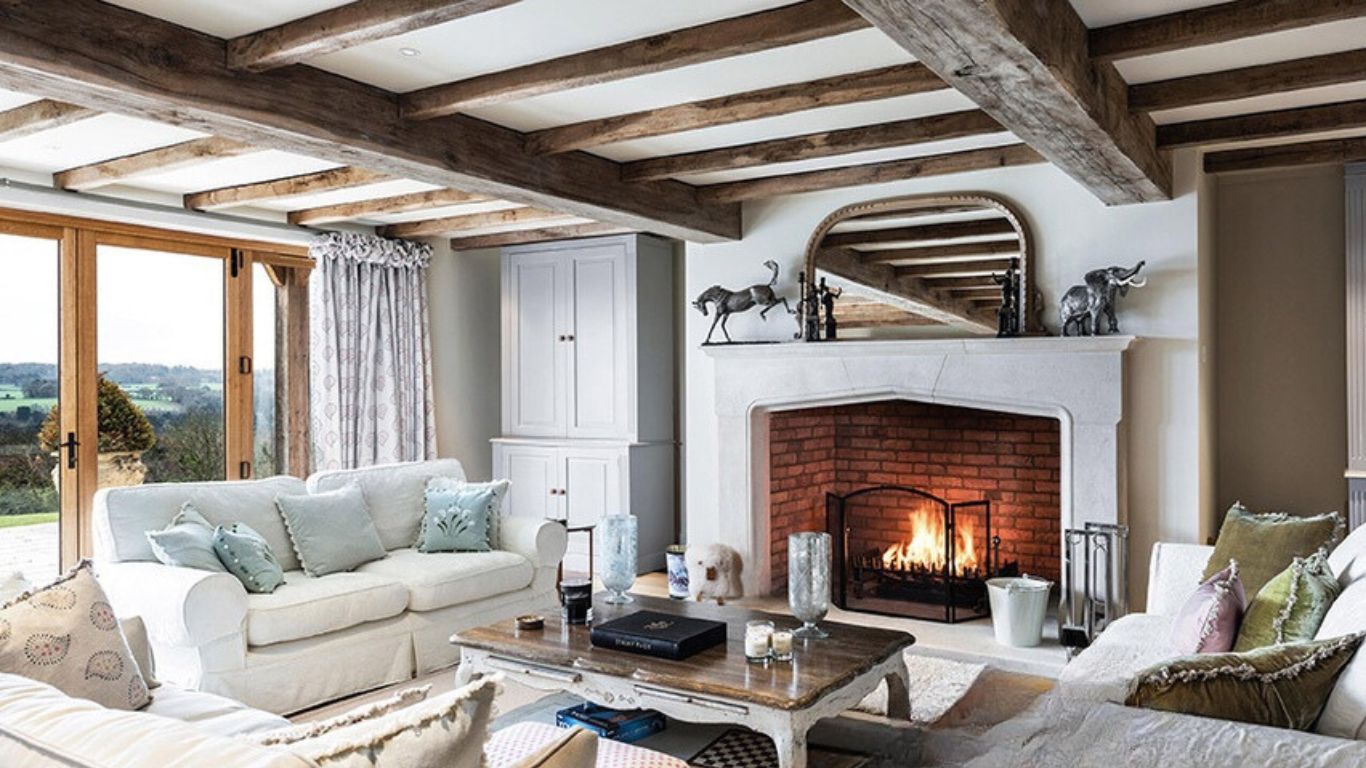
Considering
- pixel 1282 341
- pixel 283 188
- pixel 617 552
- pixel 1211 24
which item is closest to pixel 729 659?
pixel 617 552

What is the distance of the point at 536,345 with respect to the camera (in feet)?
22.7

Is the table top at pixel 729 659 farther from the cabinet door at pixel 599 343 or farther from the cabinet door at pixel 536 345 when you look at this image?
the cabinet door at pixel 536 345

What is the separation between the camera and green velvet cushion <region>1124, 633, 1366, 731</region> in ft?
6.23

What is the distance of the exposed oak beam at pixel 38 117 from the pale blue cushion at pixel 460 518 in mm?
2165

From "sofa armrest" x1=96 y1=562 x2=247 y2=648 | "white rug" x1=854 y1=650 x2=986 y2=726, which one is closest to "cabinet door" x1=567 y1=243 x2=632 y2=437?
"white rug" x1=854 y1=650 x2=986 y2=726

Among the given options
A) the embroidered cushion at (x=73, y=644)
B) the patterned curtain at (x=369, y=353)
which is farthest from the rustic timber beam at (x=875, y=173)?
the embroidered cushion at (x=73, y=644)

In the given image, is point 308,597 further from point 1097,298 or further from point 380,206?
point 1097,298

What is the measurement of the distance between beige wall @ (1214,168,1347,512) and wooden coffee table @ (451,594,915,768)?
2908 millimetres

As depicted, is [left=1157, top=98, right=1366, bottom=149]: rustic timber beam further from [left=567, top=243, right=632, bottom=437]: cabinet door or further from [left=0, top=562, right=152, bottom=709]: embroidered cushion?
[left=0, top=562, right=152, bottom=709]: embroidered cushion

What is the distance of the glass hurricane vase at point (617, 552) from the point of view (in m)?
3.74

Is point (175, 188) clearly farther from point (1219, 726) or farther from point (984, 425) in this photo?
point (1219, 726)

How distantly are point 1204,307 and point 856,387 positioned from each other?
5.20 ft

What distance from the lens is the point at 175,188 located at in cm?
535

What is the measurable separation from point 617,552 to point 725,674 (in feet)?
2.94
